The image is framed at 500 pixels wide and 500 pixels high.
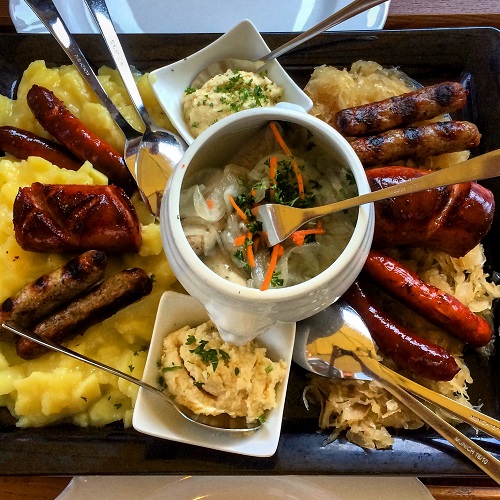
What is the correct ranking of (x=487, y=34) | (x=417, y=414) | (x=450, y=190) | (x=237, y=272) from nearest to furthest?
1. (x=237, y=272)
2. (x=417, y=414)
3. (x=450, y=190)
4. (x=487, y=34)

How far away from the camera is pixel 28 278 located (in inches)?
74.8

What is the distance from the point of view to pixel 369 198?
54.1 inches

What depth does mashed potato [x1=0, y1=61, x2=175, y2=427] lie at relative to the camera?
5.80 feet

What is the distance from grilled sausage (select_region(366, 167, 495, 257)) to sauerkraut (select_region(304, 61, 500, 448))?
172mm

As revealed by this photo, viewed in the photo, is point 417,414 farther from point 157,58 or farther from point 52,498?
point 157,58

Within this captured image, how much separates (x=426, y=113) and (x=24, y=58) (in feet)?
5.35

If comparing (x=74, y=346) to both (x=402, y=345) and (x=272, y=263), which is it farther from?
(x=402, y=345)

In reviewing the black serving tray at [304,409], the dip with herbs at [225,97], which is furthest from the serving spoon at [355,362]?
the dip with herbs at [225,97]

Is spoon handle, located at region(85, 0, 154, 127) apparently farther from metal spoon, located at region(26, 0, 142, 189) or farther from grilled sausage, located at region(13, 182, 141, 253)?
grilled sausage, located at region(13, 182, 141, 253)

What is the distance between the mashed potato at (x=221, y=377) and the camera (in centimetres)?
166

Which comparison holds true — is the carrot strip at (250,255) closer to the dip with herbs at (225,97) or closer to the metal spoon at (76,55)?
the dip with herbs at (225,97)

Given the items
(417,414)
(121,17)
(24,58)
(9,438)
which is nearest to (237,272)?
(417,414)

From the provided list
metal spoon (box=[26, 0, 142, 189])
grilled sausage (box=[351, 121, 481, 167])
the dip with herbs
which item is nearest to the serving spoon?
grilled sausage (box=[351, 121, 481, 167])

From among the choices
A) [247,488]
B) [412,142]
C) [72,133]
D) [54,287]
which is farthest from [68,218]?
[412,142]
